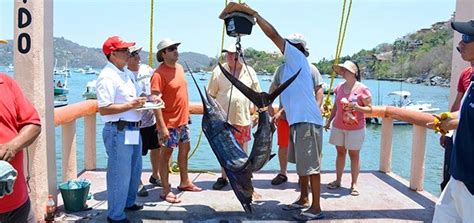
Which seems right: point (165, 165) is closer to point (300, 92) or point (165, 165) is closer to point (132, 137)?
point (132, 137)

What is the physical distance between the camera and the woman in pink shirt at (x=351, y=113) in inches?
185

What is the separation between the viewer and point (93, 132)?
5527 mm

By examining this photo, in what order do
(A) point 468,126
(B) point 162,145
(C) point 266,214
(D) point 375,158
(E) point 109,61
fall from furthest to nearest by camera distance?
(D) point 375,158
(B) point 162,145
(C) point 266,214
(E) point 109,61
(A) point 468,126

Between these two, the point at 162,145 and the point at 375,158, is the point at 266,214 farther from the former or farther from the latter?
the point at 375,158

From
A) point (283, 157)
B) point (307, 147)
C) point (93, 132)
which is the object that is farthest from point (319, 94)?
point (93, 132)

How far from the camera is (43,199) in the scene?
148 inches

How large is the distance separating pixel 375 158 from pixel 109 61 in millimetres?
14940

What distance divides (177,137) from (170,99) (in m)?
0.39

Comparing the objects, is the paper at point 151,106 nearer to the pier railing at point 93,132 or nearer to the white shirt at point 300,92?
the pier railing at point 93,132

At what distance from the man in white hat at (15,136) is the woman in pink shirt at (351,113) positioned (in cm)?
307

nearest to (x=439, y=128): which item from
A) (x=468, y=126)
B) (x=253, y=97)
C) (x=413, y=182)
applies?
(x=468, y=126)

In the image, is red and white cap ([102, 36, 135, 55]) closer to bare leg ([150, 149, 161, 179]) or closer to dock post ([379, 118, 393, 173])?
bare leg ([150, 149, 161, 179])

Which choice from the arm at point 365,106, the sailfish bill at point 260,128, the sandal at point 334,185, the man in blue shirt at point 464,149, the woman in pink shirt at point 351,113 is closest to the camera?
the man in blue shirt at point 464,149

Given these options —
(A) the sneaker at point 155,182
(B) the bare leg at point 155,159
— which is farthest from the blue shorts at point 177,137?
(A) the sneaker at point 155,182
